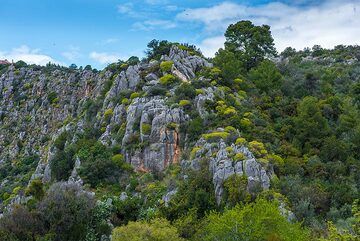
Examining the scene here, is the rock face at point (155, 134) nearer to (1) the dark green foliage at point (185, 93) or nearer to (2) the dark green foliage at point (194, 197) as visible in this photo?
(1) the dark green foliage at point (185, 93)

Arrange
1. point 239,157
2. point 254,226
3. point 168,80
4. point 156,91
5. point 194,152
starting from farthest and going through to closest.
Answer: point 168,80
point 156,91
point 194,152
point 239,157
point 254,226

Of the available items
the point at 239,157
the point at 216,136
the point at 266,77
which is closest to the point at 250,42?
the point at 266,77

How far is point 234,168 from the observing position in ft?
122

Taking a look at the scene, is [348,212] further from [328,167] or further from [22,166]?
[22,166]

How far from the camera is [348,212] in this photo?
35.0 metres

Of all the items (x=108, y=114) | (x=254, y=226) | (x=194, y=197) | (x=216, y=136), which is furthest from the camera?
(x=108, y=114)

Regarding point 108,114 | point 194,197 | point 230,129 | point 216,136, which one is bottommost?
point 194,197

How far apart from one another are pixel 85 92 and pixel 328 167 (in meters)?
48.3

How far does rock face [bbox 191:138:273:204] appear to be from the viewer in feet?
119

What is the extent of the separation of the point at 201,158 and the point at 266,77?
922 inches

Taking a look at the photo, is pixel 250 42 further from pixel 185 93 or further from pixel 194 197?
pixel 194 197

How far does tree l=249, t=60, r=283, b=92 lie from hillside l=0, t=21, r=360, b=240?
0.13 metres

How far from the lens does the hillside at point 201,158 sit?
3362 centimetres

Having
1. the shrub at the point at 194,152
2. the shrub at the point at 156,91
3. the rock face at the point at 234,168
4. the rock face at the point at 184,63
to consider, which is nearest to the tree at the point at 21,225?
the rock face at the point at 234,168
